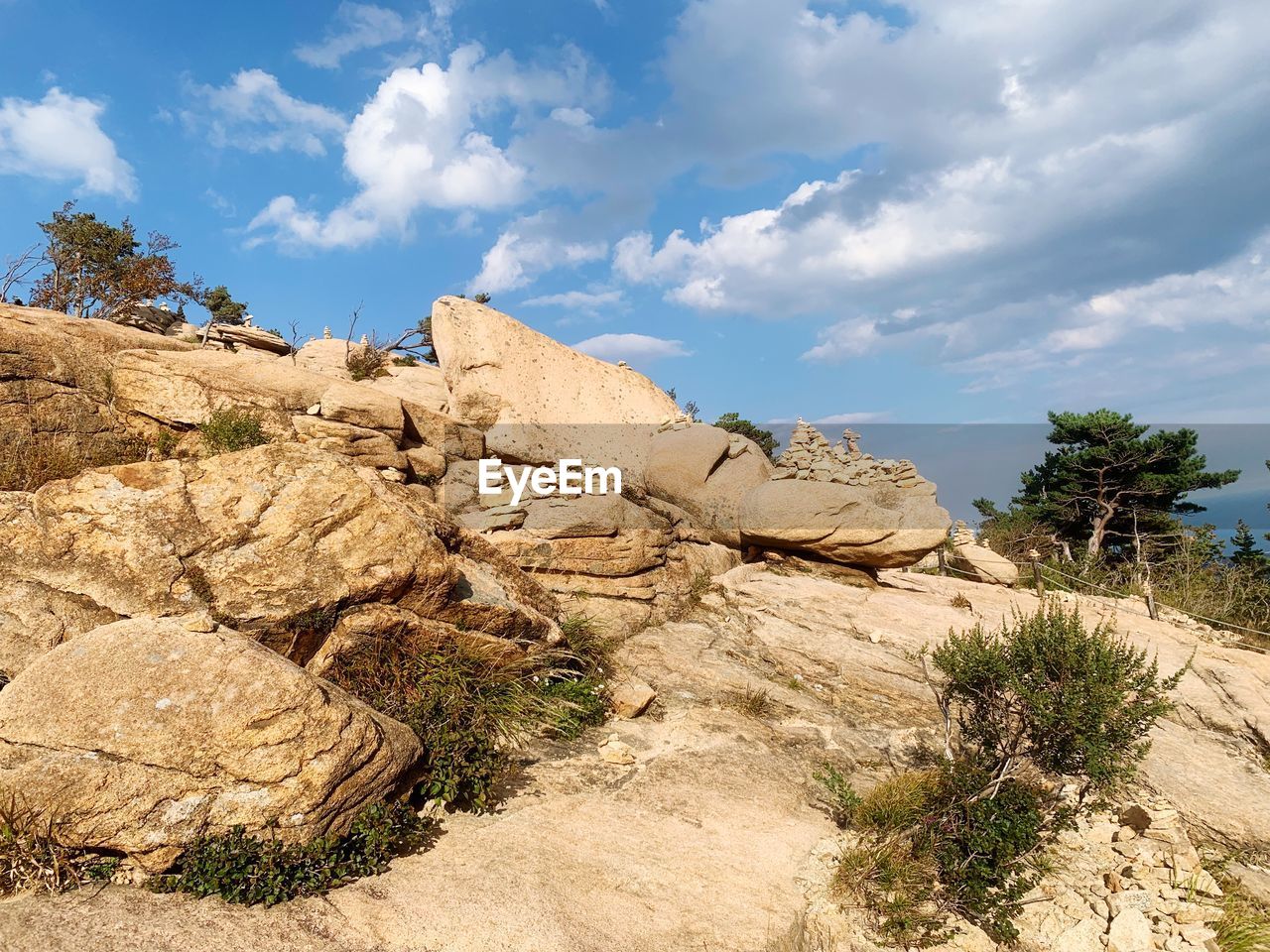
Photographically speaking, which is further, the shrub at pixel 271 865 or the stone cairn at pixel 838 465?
the stone cairn at pixel 838 465

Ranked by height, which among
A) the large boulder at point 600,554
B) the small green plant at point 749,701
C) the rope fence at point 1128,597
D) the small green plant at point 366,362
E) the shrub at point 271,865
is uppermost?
the small green plant at point 366,362

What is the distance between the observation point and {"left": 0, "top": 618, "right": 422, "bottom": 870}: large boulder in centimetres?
391

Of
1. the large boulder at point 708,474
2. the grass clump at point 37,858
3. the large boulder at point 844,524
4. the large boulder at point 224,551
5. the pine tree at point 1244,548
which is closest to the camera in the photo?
the grass clump at point 37,858

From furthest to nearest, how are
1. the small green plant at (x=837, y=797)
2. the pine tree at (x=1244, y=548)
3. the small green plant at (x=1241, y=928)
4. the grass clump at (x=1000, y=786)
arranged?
the pine tree at (x=1244, y=548), the small green plant at (x=837, y=797), the grass clump at (x=1000, y=786), the small green plant at (x=1241, y=928)

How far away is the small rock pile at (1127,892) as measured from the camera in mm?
4906

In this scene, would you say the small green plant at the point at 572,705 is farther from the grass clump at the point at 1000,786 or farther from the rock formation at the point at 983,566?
the rock formation at the point at 983,566

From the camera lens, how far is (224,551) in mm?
6043

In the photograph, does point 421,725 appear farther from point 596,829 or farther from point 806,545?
point 806,545

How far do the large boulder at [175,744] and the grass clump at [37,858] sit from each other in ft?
0.17

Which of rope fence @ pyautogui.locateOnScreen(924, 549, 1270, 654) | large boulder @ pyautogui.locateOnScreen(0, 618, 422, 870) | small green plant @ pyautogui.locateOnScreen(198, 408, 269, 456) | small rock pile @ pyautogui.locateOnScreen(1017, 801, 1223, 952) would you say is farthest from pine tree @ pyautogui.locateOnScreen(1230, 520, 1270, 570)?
small green plant @ pyautogui.locateOnScreen(198, 408, 269, 456)

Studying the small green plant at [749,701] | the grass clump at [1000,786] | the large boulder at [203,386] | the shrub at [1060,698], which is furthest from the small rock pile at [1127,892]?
the large boulder at [203,386]

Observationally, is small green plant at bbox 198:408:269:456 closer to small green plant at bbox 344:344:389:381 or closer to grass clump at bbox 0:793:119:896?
grass clump at bbox 0:793:119:896

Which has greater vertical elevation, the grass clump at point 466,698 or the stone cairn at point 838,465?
the stone cairn at point 838,465

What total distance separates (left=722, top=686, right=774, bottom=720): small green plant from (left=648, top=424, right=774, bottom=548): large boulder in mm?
6112
